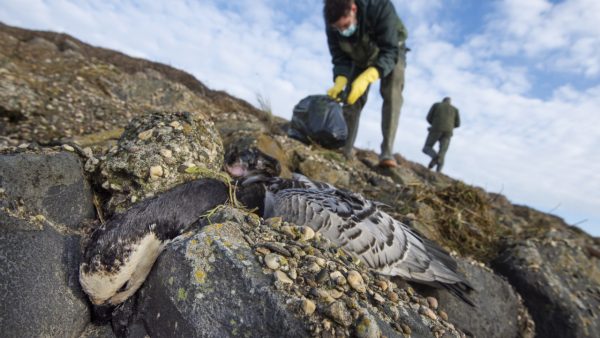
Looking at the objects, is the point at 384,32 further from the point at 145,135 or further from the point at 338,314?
the point at 338,314

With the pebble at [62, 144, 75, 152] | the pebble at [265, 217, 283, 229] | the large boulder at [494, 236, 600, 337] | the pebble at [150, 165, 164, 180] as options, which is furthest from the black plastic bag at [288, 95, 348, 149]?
the pebble at [62, 144, 75, 152]

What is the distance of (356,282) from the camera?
4.87 ft

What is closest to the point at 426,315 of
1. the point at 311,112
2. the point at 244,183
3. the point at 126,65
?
the point at 244,183

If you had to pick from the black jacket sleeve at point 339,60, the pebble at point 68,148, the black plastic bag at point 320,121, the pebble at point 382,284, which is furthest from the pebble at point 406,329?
the black jacket sleeve at point 339,60

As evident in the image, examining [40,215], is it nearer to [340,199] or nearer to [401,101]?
[340,199]

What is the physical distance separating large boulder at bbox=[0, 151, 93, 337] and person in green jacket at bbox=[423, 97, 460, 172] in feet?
37.9

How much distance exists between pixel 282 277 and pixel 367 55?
182 inches

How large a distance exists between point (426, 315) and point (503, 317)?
6.16 ft

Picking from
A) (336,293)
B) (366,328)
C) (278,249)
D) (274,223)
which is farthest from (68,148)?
(366,328)

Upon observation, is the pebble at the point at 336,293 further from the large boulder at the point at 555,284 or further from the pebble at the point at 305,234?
the large boulder at the point at 555,284

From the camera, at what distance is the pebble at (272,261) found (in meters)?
1.41

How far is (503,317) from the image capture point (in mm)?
2941

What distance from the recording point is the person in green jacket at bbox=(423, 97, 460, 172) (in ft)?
37.5

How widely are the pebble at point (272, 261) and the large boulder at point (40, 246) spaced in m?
0.83
